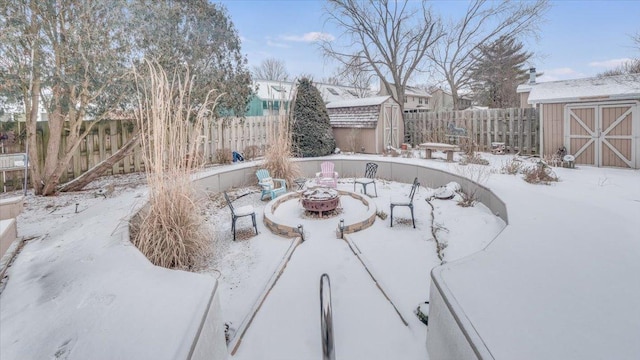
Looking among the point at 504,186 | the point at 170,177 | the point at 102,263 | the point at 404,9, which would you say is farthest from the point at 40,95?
the point at 404,9

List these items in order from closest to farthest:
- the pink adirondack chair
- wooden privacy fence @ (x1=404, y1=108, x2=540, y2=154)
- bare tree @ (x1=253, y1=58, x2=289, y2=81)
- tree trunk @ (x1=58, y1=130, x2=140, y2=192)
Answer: tree trunk @ (x1=58, y1=130, x2=140, y2=192) → the pink adirondack chair → wooden privacy fence @ (x1=404, y1=108, x2=540, y2=154) → bare tree @ (x1=253, y1=58, x2=289, y2=81)

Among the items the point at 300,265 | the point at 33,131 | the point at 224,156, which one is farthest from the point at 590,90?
the point at 33,131

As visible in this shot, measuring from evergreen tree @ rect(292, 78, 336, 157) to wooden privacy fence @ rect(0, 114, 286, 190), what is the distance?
4.97ft

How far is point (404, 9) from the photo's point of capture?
1501cm

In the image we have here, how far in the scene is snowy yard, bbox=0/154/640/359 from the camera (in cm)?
202

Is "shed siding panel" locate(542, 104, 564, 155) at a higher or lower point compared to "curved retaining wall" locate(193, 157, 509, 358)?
higher

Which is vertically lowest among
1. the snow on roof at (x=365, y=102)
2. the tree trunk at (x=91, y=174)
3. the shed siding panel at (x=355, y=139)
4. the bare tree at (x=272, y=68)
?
the tree trunk at (x=91, y=174)

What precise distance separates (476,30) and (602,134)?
34.3ft

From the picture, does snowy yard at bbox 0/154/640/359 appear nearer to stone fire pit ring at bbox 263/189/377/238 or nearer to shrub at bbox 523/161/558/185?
stone fire pit ring at bbox 263/189/377/238

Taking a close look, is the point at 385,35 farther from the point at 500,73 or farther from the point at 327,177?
the point at 327,177

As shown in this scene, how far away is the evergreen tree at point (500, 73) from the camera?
1724cm

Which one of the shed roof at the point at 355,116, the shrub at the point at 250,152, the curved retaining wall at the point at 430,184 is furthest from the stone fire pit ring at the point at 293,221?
the shed roof at the point at 355,116

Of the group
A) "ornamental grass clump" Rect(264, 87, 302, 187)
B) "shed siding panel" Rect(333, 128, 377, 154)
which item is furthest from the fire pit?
"shed siding panel" Rect(333, 128, 377, 154)

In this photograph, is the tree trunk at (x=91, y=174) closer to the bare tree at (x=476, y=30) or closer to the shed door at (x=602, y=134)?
the shed door at (x=602, y=134)
